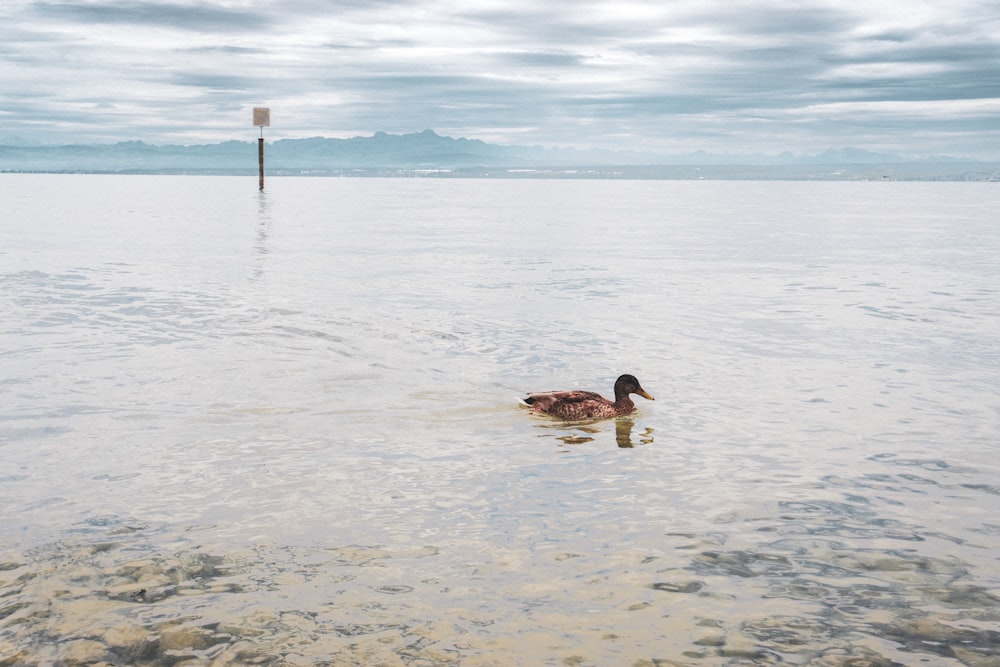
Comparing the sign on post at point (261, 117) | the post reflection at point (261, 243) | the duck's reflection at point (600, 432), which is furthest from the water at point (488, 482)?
the sign on post at point (261, 117)

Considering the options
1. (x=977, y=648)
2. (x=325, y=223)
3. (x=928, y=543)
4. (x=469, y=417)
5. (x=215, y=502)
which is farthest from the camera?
(x=325, y=223)

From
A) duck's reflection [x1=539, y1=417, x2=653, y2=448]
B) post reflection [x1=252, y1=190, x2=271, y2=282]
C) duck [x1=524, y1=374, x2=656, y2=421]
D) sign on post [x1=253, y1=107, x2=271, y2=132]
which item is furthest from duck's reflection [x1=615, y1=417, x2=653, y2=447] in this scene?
sign on post [x1=253, y1=107, x2=271, y2=132]

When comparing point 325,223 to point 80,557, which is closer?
point 80,557

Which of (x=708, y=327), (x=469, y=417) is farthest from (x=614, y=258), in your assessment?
(x=469, y=417)

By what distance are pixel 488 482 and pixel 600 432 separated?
319 centimetres

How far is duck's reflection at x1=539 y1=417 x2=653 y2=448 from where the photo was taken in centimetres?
1312

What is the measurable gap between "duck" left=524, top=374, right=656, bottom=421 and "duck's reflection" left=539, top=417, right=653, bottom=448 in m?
0.11

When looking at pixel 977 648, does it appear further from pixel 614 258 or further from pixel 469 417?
pixel 614 258

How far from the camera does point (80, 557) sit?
333 inches

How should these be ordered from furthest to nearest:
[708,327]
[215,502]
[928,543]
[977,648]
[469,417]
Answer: [708,327] → [469,417] → [215,502] → [928,543] → [977,648]

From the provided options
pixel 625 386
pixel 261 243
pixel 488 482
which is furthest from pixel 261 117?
pixel 488 482

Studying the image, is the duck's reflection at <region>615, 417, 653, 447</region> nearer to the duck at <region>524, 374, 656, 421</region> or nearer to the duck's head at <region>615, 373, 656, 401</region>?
the duck at <region>524, 374, 656, 421</region>

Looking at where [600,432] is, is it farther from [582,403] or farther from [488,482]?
[488,482]

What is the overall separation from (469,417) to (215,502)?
187 inches
